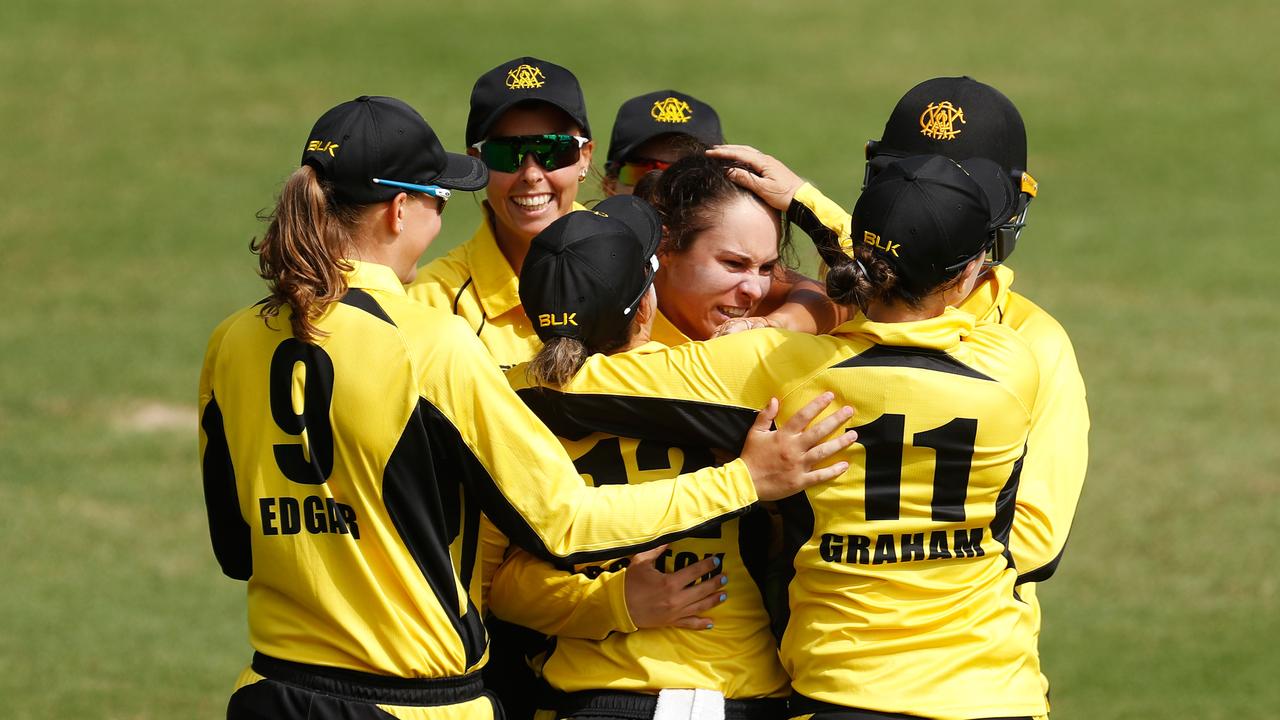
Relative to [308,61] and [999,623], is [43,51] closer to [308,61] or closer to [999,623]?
[308,61]

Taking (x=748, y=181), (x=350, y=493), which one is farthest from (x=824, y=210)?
(x=350, y=493)

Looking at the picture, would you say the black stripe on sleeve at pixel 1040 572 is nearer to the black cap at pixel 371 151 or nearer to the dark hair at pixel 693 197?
the dark hair at pixel 693 197

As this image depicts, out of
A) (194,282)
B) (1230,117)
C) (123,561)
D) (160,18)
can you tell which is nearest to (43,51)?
(160,18)

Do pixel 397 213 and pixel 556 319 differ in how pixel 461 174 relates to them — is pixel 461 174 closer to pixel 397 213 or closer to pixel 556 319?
pixel 397 213

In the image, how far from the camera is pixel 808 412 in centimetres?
361

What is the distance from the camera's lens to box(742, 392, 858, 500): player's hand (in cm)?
358

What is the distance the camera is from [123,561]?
35.3 ft

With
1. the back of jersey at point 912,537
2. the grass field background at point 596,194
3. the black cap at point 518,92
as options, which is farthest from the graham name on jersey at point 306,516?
the grass field background at point 596,194

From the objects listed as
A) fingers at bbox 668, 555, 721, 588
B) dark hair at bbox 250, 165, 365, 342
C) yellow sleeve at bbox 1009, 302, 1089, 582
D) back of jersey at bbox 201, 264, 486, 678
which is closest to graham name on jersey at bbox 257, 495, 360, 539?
back of jersey at bbox 201, 264, 486, 678

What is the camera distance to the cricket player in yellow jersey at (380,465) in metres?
3.66

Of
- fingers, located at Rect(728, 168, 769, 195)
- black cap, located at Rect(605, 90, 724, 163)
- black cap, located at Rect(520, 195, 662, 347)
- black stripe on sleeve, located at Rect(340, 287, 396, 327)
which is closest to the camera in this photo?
black stripe on sleeve, located at Rect(340, 287, 396, 327)

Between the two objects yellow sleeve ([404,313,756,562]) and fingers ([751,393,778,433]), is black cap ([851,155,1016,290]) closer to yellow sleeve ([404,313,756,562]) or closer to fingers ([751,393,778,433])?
fingers ([751,393,778,433])

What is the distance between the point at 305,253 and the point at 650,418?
0.87m

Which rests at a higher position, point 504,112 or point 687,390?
point 504,112
